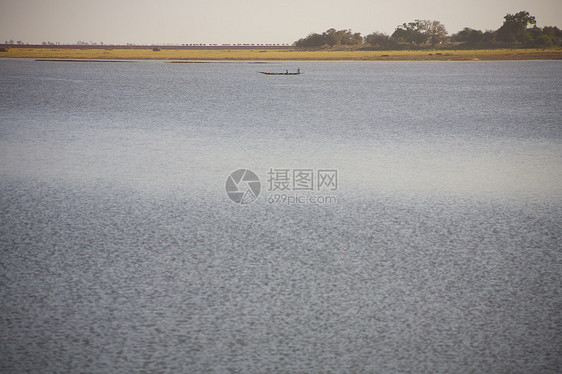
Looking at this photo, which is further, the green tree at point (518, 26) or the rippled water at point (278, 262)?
the green tree at point (518, 26)

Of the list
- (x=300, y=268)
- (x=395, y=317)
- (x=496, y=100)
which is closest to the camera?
(x=395, y=317)

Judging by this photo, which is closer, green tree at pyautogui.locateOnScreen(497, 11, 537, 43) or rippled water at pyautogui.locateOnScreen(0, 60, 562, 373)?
rippled water at pyautogui.locateOnScreen(0, 60, 562, 373)

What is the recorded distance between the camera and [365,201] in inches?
289

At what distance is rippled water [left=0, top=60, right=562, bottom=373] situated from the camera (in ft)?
11.4

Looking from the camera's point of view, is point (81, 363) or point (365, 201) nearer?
point (81, 363)

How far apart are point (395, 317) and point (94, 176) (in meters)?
6.74

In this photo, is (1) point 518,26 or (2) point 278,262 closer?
(2) point 278,262

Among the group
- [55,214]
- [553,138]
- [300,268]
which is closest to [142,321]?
[300,268]

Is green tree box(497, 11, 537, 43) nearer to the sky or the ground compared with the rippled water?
nearer to the sky

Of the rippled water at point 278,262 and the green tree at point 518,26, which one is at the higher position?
the green tree at point 518,26

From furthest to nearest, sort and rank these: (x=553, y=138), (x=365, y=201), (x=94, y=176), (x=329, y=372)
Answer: (x=553, y=138) → (x=94, y=176) → (x=365, y=201) → (x=329, y=372)

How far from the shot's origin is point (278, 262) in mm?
5023

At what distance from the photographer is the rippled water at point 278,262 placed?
3471mm

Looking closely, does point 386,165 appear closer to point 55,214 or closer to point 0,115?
point 55,214
